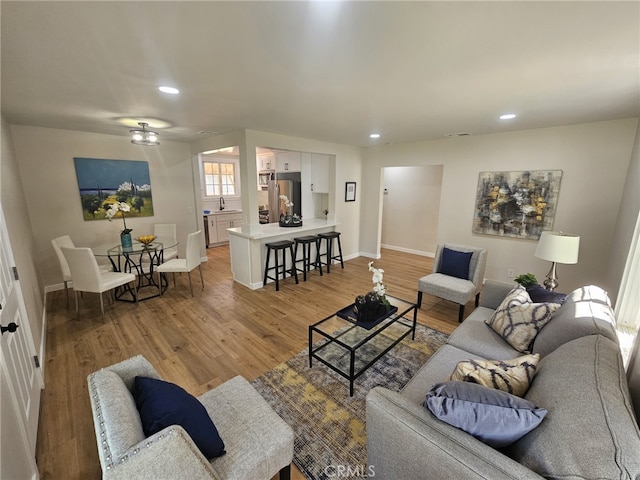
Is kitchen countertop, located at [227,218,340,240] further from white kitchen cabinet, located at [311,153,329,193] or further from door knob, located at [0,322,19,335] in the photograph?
door knob, located at [0,322,19,335]

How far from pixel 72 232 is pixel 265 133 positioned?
3.35 metres

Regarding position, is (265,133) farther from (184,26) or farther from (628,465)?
(628,465)

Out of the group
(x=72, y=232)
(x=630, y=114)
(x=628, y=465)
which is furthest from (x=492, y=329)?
(x=72, y=232)

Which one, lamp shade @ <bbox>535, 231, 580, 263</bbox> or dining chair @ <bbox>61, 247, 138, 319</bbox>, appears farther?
dining chair @ <bbox>61, 247, 138, 319</bbox>

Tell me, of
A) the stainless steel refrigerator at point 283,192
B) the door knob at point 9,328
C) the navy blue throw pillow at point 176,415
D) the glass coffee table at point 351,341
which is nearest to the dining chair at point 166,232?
the stainless steel refrigerator at point 283,192

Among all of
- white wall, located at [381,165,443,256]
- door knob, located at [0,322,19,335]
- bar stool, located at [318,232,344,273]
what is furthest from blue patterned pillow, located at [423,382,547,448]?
white wall, located at [381,165,443,256]

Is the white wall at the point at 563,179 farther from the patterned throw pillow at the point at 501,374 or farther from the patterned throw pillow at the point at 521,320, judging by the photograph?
the patterned throw pillow at the point at 501,374

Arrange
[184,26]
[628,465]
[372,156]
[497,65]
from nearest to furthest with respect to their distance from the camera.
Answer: [628,465] < [184,26] < [497,65] < [372,156]

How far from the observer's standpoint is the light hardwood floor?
1844mm

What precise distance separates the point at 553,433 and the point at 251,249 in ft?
12.3

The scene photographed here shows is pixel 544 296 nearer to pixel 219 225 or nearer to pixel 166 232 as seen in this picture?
pixel 166 232

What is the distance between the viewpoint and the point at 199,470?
0.92m

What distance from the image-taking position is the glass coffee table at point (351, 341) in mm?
2232

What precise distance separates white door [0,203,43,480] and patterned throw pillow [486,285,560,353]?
288 cm
